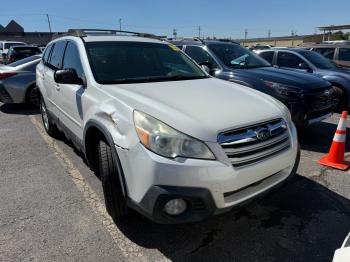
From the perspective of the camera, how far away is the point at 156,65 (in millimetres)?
3818

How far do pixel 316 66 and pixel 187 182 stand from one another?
7.18 meters

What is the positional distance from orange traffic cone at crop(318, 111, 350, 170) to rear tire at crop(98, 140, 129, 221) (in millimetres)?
3080

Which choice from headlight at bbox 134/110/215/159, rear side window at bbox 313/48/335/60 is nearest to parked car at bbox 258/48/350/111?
rear side window at bbox 313/48/335/60

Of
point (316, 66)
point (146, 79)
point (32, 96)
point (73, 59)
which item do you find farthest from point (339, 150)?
point (32, 96)

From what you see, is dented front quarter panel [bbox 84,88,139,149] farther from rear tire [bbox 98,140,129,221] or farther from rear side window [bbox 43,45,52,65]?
rear side window [bbox 43,45,52,65]

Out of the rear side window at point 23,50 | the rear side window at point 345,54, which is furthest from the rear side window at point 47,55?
the rear side window at point 23,50

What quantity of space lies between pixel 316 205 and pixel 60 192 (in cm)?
285

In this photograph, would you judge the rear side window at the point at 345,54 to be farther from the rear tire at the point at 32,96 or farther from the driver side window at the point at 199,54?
the rear tire at the point at 32,96

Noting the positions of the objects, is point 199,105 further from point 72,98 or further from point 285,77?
point 285,77

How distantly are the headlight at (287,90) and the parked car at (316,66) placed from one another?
270 centimetres

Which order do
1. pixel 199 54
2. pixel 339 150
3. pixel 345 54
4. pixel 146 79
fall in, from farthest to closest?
pixel 345 54 < pixel 199 54 < pixel 339 150 < pixel 146 79

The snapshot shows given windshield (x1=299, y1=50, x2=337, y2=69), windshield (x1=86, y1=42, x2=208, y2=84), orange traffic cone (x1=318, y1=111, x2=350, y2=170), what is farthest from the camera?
windshield (x1=299, y1=50, x2=337, y2=69)

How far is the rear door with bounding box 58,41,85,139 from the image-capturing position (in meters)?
3.47

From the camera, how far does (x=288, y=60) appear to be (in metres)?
8.57
